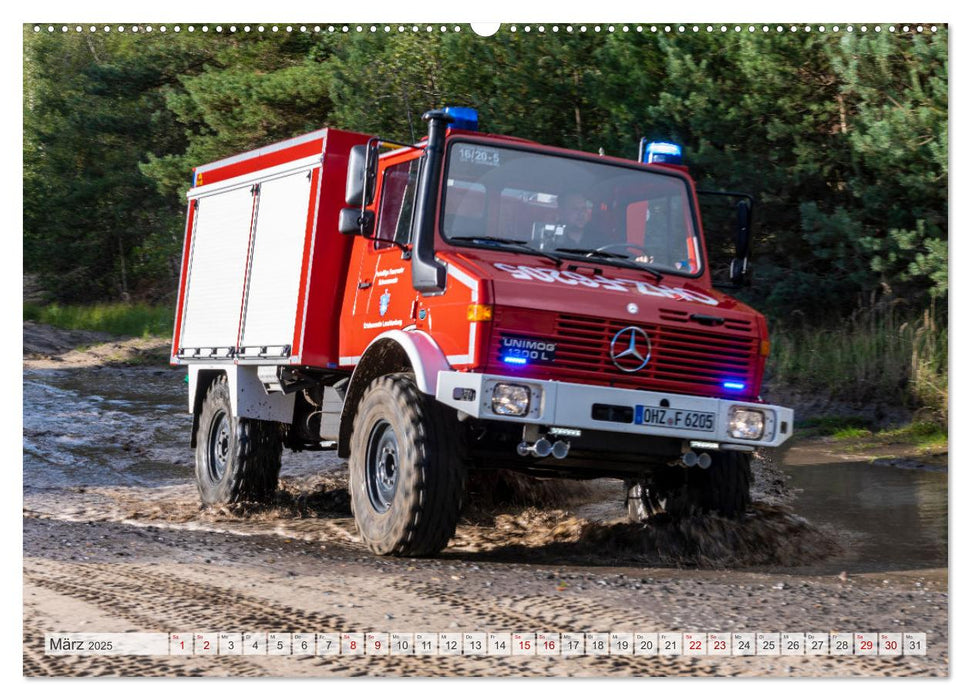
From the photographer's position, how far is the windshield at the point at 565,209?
706 centimetres

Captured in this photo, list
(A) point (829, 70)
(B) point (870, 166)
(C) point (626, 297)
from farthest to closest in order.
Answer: (B) point (870, 166) → (A) point (829, 70) → (C) point (626, 297)

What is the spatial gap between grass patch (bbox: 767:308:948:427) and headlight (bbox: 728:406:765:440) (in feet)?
4.33

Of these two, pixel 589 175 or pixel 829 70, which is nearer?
pixel 589 175

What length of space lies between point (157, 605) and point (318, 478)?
20.2ft

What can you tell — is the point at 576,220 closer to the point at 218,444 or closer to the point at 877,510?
the point at 877,510

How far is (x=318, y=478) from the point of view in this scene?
11.5 metres

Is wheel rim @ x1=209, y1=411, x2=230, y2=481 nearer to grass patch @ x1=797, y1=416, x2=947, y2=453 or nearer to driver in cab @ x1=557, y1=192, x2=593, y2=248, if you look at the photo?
driver in cab @ x1=557, y1=192, x2=593, y2=248

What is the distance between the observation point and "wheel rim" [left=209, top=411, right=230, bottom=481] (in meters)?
9.98

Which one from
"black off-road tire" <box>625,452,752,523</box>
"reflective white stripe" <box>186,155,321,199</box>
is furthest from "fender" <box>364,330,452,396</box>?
"reflective white stripe" <box>186,155,321,199</box>

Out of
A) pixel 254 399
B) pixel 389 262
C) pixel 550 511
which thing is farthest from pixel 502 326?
pixel 254 399

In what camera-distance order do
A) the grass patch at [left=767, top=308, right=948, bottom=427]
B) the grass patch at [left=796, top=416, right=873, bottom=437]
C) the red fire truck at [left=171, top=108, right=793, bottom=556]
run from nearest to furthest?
the red fire truck at [left=171, top=108, right=793, bottom=556] < the grass patch at [left=767, top=308, right=948, bottom=427] < the grass patch at [left=796, top=416, right=873, bottom=437]

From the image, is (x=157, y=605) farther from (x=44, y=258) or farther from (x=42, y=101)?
(x=42, y=101)

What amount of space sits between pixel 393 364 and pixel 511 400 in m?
1.45

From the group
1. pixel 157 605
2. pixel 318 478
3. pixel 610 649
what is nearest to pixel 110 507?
pixel 318 478
